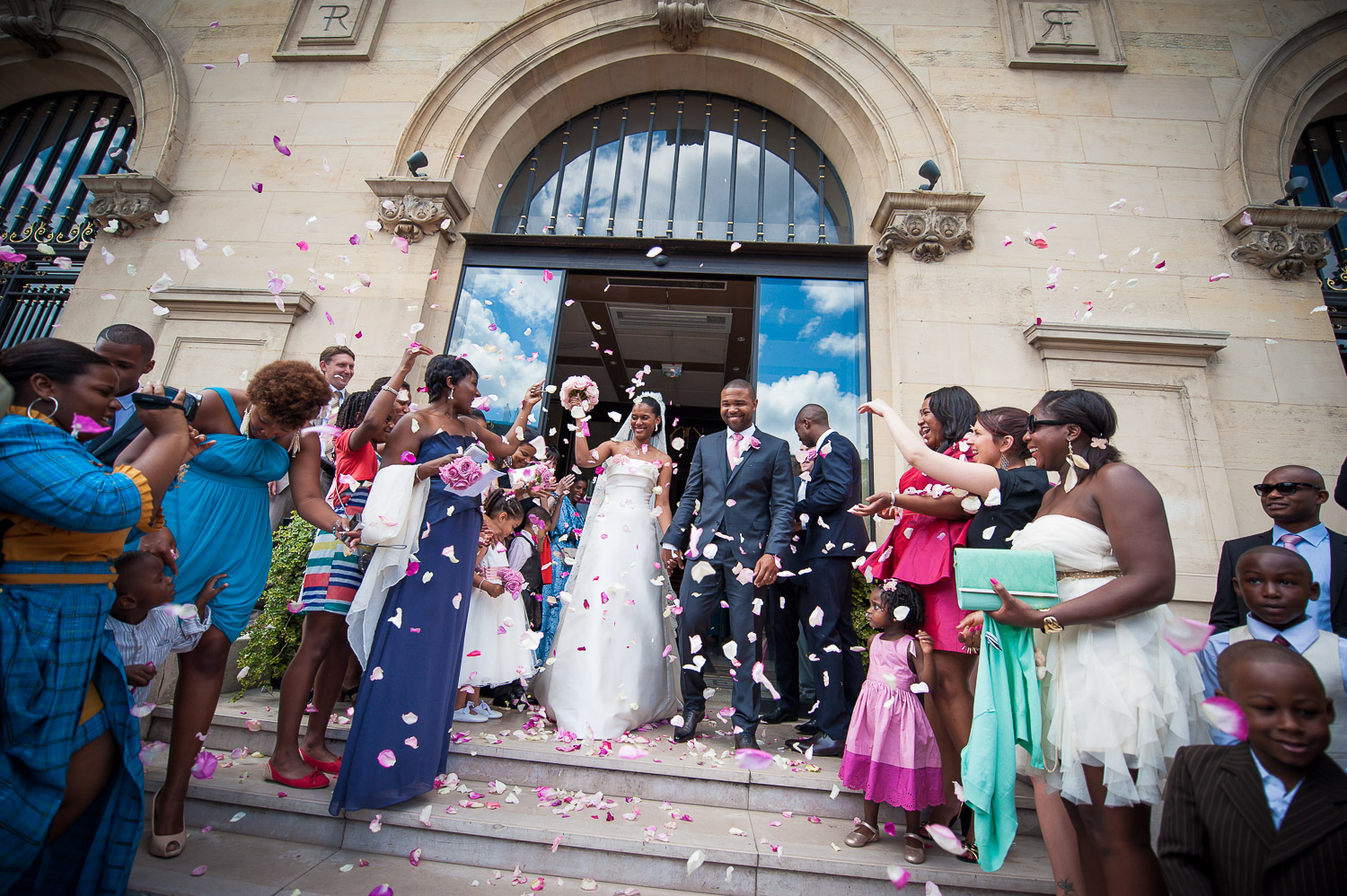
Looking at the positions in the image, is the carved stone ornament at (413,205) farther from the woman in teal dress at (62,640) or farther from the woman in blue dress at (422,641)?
the woman in teal dress at (62,640)

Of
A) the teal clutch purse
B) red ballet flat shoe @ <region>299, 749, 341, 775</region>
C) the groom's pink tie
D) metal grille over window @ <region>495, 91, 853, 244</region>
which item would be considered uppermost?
metal grille over window @ <region>495, 91, 853, 244</region>

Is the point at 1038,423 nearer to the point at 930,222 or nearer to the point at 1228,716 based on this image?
the point at 1228,716

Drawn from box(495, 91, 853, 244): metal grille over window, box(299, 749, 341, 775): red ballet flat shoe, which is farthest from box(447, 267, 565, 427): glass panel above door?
box(299, 749, 341, 775): red ballet flat shoe

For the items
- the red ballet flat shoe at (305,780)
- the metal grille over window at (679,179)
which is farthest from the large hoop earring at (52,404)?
the metal grille over window at (679,179)

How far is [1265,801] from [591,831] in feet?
7.78

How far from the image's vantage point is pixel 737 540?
4164 mm

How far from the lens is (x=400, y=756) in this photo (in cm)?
283

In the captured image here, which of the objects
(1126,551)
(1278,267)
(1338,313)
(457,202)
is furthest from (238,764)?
(1338,313)

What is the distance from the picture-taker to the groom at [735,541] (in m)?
3.92

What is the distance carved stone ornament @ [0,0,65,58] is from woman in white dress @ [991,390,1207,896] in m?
12.4

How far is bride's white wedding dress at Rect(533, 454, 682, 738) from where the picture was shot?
412cm

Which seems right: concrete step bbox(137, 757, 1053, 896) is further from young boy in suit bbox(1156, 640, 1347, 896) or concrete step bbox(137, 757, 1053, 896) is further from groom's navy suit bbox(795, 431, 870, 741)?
young boy in suit bbox(1156, 640, 1347, 896)

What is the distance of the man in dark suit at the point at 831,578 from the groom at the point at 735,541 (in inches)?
10.6

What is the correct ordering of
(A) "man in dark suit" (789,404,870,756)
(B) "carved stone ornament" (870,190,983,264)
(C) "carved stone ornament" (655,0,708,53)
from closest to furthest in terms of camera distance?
(A) "man in dark suit" (789,404,870,756) → (B) "carved stone ornament" (870,190,983,264) → (C) "carved stone ornament" (655,0,708,53)
